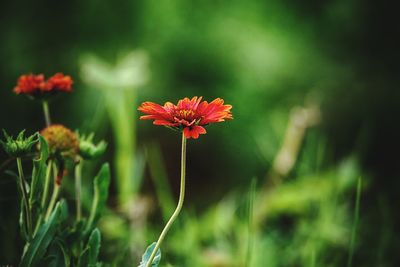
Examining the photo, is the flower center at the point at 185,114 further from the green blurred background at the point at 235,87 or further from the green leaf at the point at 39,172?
the green blurred background at the point at 235,87

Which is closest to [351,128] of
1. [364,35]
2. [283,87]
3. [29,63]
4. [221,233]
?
[283,87]

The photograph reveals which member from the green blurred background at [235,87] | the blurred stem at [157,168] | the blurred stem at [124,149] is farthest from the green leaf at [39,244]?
the blurred stem at [157,168]

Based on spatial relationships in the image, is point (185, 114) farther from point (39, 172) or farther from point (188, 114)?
point (39, 172)

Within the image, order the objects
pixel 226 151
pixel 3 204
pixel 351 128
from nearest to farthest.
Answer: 1. pixel 3 204
2. pixel 351 128
3. pixel 226 151

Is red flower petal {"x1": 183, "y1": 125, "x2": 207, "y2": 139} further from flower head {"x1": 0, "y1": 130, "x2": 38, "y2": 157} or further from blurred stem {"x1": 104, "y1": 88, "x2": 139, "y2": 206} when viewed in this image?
blurred stem {"x1": 104, "y1": 88, "x2": 139, "y2": 206}

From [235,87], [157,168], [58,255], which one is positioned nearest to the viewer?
[58,255]

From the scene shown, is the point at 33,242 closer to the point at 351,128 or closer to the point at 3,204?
the point at 3,204

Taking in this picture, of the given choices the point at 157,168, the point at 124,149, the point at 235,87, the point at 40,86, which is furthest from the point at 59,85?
the point at 235,87
